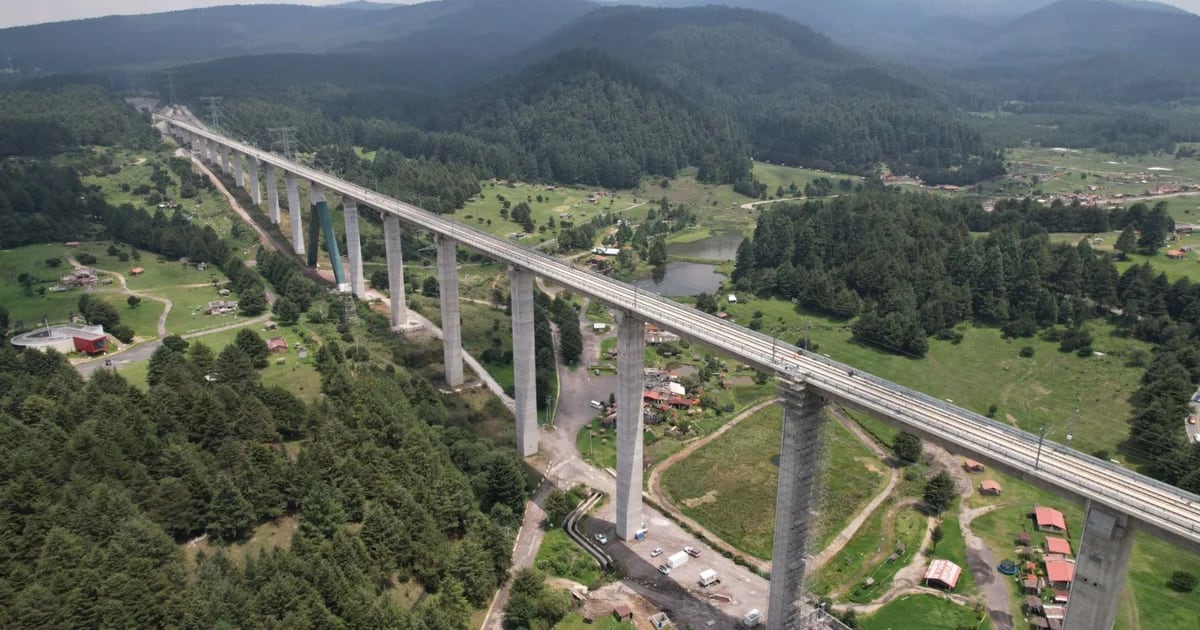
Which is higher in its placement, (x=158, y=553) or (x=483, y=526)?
(x=158, y=553)

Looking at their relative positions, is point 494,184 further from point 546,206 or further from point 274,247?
point 274,247

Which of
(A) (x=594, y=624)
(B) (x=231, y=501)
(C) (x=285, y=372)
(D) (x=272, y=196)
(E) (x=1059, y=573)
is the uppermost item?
(D) (x=272, y=196)

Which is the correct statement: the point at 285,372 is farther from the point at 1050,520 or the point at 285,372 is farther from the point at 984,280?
the point at 984,280

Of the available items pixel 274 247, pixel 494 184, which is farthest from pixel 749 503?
pixel 494 184

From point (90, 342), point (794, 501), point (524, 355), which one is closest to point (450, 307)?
point (524, 355)

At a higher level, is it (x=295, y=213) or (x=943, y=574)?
(x=295, y=213)

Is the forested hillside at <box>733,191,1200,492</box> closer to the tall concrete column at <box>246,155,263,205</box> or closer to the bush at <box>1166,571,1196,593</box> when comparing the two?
the bush at <box>1166,571,1196,593</box>

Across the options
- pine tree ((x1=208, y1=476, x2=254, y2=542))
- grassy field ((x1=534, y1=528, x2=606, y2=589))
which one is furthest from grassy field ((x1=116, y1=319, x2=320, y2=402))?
grassy field ((x1=534, y1=528, x2=606, y2=589))
